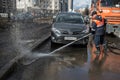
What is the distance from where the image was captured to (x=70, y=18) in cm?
1411

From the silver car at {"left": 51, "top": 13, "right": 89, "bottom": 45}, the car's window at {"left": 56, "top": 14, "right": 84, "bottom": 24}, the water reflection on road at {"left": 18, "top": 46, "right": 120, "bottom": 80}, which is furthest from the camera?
the car's window at {"left": 56, "top": 14, "right": 84, "bottom": 24}

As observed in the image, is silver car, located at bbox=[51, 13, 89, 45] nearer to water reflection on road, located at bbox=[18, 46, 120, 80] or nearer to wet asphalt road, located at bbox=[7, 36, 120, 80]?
wet asphalt road, located at bbox=[7, 36, 120, 80]

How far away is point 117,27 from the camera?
18.4 meters

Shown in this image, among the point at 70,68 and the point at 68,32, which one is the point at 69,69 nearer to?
the point at 70,68

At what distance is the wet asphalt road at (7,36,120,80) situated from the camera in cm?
696

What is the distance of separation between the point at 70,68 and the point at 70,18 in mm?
6369

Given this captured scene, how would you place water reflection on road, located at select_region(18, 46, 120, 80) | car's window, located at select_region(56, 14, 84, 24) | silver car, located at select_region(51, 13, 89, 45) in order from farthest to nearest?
car's window, located at select_region(56, 14, 84, 24)
silver car, located at select_region(51, 13, 89, 45)
water reflection on road, located at select_region(18, 46, 120, 80)

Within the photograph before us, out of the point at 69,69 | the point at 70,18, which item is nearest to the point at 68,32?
the point at 70,18

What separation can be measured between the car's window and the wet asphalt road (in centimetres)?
351

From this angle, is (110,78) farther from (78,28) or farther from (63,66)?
(78,28)

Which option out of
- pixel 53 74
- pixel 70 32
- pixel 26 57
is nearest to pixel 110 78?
pixel 53 74

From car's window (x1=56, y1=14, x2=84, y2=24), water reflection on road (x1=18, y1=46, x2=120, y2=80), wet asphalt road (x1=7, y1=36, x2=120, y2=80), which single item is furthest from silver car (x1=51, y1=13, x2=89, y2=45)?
water reflection on road (x1=18, y1=46, x2=120, y2=80)

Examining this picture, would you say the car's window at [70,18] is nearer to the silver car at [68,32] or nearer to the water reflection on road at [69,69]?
the silver car at [68,32]

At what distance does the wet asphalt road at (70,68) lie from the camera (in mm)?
6957
